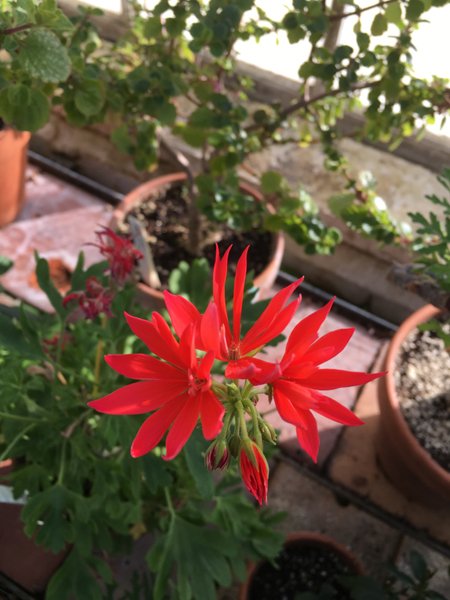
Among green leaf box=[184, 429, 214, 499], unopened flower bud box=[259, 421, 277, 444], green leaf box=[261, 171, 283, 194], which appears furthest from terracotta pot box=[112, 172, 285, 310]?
unopened flower bud box=[259, 421, 277, 444]

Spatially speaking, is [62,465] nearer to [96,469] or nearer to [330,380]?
[96,469]

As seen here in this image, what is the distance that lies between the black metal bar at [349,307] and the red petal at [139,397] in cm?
123

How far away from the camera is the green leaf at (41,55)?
0.71 m

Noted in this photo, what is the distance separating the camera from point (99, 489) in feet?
2.94

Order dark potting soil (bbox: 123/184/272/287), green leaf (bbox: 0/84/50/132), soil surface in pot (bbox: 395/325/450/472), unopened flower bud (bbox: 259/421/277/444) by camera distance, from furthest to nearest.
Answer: dark potting soil (bbox: 123/184/272/287)
soil surface in pot (bbox: 395/325/450/472)
green leaf (bbox: 0/84/50/132)
unopened flower bud (bbox: 259/421/277/444)

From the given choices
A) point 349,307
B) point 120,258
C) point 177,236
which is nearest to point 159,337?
point 120,258

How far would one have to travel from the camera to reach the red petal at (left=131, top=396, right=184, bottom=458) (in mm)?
473

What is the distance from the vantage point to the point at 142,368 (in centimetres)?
49

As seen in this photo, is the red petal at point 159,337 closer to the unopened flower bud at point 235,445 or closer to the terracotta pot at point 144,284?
the unopened flower bud at point 235,445

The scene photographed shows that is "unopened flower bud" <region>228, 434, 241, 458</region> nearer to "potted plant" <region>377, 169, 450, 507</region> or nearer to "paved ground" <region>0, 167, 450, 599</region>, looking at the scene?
"potted plant" <region>377, 169, 450, 507</region>

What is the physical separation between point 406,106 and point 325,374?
0.72 metres

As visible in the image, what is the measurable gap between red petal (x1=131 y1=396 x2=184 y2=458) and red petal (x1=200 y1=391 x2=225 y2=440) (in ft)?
0.07

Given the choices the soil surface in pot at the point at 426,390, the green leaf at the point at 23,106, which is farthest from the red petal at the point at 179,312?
the soil surface in pot at the point at 426,390

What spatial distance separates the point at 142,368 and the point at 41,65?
0.44 m
